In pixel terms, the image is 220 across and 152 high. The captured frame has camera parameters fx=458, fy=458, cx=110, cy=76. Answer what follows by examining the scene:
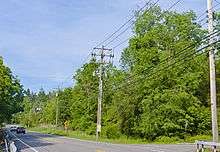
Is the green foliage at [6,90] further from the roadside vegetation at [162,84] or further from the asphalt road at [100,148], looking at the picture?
the asphalt road at [100,148]

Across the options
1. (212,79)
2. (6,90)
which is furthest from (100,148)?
(6,90)

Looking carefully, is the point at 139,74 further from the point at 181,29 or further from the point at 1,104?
the point at 1,104

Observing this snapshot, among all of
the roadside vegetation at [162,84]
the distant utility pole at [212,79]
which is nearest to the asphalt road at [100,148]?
the distant utility pole at [212,79]

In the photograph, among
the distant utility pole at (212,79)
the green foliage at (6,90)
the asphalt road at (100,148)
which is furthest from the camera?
the green foliage at (6,90)

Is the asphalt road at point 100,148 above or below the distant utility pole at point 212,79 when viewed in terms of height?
below

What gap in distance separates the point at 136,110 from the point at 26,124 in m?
125

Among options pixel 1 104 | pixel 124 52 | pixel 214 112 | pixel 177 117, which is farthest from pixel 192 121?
pixel 214 112

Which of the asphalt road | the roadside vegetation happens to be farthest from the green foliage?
the asphalt road

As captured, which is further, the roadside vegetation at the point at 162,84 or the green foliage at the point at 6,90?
the roadside vegetation at the point at 162,84

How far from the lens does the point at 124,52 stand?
2785 inches

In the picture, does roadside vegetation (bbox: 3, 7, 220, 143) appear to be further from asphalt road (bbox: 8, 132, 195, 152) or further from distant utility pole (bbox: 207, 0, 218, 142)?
distant utility pole (bbox: 207, 0, 218, 142)

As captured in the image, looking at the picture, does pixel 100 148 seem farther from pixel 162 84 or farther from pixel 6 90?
pixel 162 84

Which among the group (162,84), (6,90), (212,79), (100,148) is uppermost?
(162,84)

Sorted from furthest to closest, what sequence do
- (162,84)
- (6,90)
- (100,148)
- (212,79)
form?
(162,84) < (6,90) < (100,148) < (212,79)
